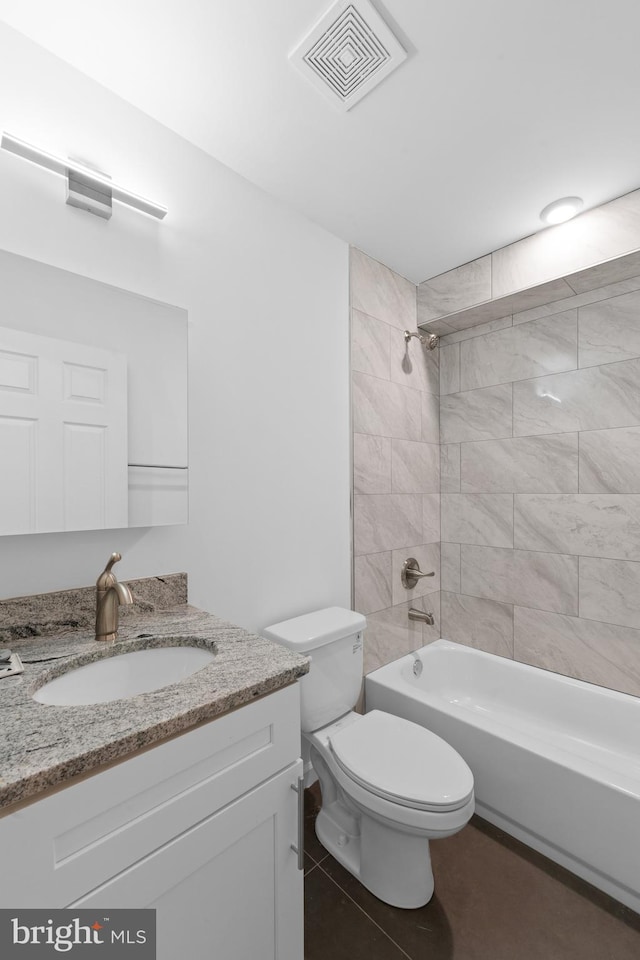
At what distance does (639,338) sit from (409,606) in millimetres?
1696

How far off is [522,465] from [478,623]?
0.93m

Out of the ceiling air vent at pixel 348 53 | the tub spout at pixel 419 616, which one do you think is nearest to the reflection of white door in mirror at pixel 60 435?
the ceiling air vent at pixel 348 53

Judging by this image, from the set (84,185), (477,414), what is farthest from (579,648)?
(84,185)

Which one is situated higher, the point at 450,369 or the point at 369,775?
the point at 450,369

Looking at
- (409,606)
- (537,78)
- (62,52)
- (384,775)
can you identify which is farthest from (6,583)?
(537,78)

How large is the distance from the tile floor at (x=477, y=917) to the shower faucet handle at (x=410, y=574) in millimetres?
1123

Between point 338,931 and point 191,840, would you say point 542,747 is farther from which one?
point 191,840

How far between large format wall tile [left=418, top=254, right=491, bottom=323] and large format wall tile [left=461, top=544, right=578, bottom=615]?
134cm

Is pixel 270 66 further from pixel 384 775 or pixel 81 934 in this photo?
pixel 384 775

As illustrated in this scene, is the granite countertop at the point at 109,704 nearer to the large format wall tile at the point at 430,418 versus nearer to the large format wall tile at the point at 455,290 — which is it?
the large format wall tile at the point at 430,418

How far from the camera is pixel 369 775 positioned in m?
1.36

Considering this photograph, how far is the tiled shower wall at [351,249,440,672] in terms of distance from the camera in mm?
2137

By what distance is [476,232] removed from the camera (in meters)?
2.04

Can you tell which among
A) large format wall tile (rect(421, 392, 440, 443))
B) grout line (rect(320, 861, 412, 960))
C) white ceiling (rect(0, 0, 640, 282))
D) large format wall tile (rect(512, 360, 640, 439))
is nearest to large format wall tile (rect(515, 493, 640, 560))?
large format wall tile (rect(512, 360, 640, 439))
